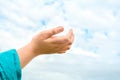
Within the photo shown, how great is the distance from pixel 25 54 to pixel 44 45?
12.2 inches

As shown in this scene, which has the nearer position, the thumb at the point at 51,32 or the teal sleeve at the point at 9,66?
the teal sleeve at the point at 9,66

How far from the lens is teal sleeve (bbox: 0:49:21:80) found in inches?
150

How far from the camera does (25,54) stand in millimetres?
4328

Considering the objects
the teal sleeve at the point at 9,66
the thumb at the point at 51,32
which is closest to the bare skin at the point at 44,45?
the thumb at the point at 51,32

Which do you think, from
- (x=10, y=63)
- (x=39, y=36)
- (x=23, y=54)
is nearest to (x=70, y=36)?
(x=39, y=36)

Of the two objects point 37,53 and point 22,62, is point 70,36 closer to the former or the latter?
point 37,53

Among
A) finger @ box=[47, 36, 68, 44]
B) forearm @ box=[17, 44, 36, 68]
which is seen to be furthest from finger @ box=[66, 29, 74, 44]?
forearm @ box=[17, 44, 36, 68]

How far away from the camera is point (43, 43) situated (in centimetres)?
438

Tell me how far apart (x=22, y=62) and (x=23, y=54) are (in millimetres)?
134

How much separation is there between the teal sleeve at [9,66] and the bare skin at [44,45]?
190 mm

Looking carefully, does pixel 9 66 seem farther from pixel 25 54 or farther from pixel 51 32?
pixel 51 32

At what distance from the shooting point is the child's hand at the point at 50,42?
432cm

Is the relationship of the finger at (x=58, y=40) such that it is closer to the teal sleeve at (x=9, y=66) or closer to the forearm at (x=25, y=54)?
the forearm at (x=25, y=54)

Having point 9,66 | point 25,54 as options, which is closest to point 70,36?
point 25,54
